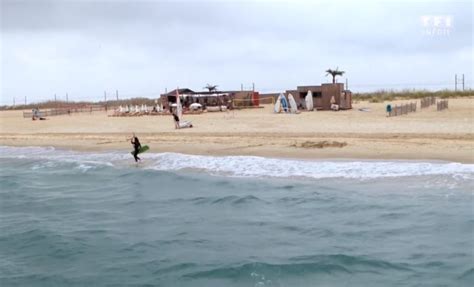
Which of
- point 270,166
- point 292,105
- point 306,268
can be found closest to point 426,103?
point 292,105

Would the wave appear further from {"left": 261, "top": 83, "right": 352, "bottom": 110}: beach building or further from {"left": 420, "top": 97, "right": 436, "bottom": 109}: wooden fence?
{"left": 261, "top": 83, "right": 352, "bottom": 110}: beach building

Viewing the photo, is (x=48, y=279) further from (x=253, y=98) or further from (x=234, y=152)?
(x=253, y=98)

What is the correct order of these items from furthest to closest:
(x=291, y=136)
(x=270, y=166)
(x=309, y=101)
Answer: (x=309, y=101), (x=291, y=136), (x=270, y=166)

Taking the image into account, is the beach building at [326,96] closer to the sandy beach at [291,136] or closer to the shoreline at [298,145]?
the sandy beach at [291,136]

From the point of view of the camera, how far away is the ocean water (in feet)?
28.1

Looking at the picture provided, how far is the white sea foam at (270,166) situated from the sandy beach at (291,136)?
939mm

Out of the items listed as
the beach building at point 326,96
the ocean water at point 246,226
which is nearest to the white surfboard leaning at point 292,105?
the beach building at point 326,96

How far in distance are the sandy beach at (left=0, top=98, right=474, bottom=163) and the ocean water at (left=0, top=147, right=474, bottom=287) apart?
1780mm

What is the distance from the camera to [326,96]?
36344mm

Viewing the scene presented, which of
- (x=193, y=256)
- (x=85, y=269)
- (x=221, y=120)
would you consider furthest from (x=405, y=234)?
(x=221, y=120)

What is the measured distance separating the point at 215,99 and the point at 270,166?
26.0m

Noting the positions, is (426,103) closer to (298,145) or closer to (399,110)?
(399,110)

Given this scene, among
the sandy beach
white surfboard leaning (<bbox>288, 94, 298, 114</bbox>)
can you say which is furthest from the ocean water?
white surfboard leaning (<bbox>288, 94, 298, 114</bbox>)

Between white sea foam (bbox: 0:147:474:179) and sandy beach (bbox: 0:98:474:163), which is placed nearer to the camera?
white sea foam (bbox: 0:147:474:179)
